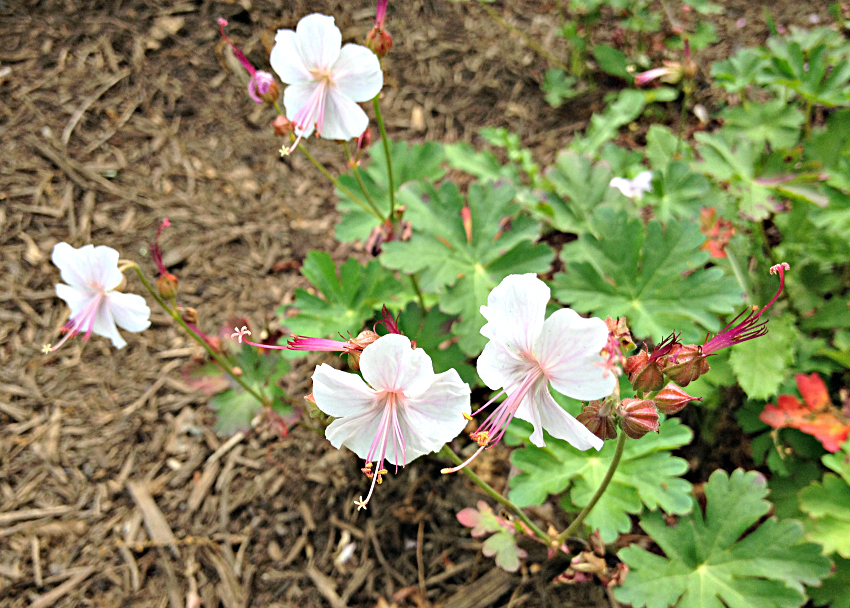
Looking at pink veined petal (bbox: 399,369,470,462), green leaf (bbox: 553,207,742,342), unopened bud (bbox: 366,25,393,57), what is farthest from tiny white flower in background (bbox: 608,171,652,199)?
pink veined petal (bbox: 399,369,470,462)

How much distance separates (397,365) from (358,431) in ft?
0.81

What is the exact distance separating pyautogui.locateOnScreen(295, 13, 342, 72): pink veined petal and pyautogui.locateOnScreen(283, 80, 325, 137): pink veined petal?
0.09m

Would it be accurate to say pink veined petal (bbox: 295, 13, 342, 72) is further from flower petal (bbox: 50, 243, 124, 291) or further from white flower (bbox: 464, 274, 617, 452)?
white flower (bbox: 464, 274, 617, 452)

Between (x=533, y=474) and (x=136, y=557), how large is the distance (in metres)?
1.70

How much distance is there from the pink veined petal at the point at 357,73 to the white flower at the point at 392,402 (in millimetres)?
971

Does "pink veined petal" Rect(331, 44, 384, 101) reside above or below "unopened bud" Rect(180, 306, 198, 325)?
above

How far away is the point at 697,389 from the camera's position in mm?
2336

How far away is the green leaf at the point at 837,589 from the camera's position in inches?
79.7

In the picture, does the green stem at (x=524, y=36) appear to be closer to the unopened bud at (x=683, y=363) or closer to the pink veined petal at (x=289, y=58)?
the pink veined petal at (x=289, y=58)

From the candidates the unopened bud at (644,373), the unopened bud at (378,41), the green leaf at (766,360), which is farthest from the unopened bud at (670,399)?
the unopened bud at (378,41)

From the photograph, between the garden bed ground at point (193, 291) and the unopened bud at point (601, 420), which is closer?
the unopened bud at point (601, 420)

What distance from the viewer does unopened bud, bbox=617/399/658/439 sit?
4.33 feet

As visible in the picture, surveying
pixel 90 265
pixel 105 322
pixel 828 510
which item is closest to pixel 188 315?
pixel 105 322

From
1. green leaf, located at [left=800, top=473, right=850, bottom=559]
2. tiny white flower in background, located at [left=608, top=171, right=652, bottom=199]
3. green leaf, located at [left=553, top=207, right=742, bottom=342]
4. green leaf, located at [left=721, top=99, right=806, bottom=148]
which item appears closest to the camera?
green leaf, located at [left=800, top=473, right=850, bottom=559]
